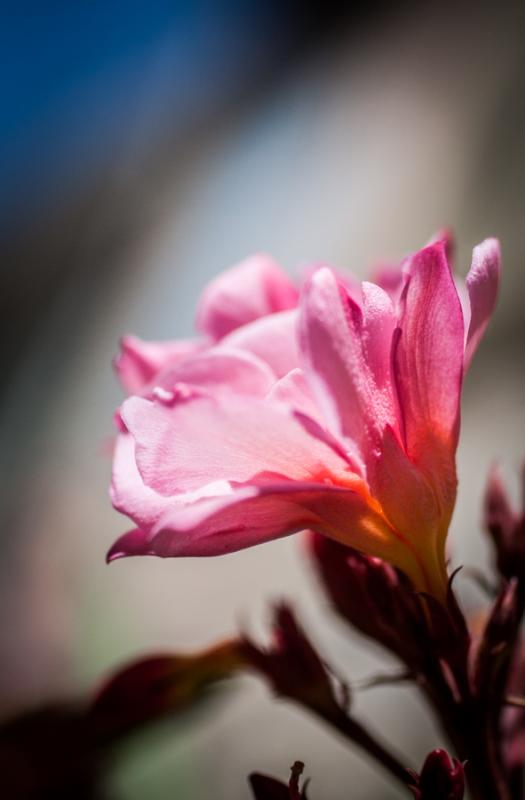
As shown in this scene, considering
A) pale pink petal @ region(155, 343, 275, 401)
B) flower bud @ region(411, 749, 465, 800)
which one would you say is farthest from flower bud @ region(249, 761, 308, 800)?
pale pink petal @ region(155, 343, 275, 401)

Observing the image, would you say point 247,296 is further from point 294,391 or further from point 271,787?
point 271,787

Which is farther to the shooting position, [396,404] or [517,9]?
[517,9]

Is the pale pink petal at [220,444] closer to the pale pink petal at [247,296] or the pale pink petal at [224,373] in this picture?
the pale pink petal at [224,373]

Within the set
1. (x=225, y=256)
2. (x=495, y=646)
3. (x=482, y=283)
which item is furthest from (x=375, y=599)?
(x=225, y=256)

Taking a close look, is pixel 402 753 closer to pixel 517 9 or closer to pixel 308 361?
pixel 308 361

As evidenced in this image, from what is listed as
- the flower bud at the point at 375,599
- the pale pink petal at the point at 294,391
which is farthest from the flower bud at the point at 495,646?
the pale pink petal at the point at 294,391

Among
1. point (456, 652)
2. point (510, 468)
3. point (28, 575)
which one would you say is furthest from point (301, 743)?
point (456, 652)
